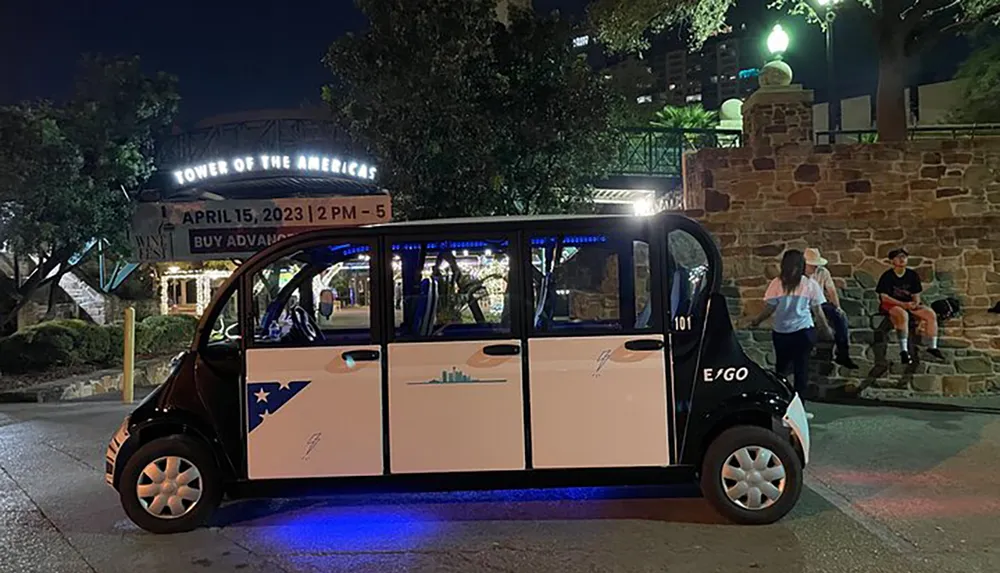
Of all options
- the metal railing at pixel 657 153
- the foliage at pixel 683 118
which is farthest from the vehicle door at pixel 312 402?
the foliage at pixel 683 118

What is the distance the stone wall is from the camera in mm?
9359

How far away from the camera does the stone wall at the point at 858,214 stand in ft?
30.7

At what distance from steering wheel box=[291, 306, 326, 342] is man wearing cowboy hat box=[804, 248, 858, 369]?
569cm

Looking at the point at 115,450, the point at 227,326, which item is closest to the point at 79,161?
the point at 227,326

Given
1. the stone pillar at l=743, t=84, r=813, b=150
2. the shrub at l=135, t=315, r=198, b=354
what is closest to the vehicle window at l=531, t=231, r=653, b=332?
the stone pillar at l=743, t=84, r=813, b=150

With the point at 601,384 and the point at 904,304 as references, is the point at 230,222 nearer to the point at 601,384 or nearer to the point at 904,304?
the point at 601,384

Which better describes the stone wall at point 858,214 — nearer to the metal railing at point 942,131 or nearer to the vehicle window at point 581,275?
the metal railing at point 942,131

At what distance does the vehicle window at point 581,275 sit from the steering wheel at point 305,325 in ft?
4.74

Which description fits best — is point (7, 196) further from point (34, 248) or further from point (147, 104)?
point (147, 104)

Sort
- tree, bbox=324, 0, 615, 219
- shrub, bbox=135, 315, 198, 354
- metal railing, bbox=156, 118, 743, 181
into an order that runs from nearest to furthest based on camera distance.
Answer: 1. tree, bbox=324, 0, 615, 219
2. metal railing, bbox=156, 118, 743, 181
3. shrub, bbox=135, 315, 198, 354

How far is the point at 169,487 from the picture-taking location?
194 inches

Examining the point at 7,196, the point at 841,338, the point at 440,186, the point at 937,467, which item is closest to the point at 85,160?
the point at 7,196

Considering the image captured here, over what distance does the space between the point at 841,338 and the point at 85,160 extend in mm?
11889

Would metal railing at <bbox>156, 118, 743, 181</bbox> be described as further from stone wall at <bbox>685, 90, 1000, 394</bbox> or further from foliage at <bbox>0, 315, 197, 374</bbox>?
foliage at <bbox>0, 315, 197, 374</bbox>
